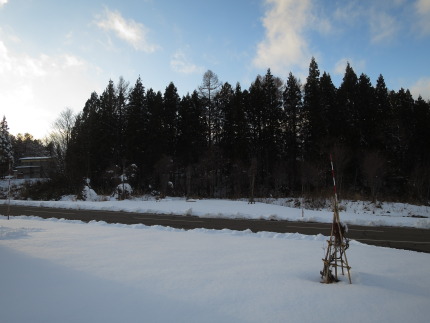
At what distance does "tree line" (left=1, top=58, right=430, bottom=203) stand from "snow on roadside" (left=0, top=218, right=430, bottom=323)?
1041 inches

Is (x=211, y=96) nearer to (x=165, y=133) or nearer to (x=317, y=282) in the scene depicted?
(x=165, y=133)

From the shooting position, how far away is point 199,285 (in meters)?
4.32

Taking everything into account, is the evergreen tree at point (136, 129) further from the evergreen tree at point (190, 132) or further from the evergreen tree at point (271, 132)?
the evergreen tree at point (271, 132)

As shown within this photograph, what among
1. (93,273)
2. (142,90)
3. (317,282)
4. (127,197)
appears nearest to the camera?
(317,282)

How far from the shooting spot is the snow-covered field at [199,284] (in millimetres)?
3398

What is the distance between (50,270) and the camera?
5.01m

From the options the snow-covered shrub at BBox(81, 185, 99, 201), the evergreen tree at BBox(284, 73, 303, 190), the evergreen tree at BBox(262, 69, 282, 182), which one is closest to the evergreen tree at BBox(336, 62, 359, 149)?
the evergreen tree at BBox(284, 73, 303, 190)

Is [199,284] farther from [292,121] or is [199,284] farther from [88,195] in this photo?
[292,121]

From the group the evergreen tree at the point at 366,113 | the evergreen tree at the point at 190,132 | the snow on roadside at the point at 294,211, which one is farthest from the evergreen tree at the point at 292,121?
the snow on roadside at the point at 294,211

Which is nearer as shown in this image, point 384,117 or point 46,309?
point 46,309

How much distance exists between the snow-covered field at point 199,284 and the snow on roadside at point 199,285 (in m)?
0.01

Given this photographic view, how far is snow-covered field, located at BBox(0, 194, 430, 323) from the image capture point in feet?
11.1

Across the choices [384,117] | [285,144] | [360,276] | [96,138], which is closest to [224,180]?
[285,144]

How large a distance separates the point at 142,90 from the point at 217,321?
4361 cm
